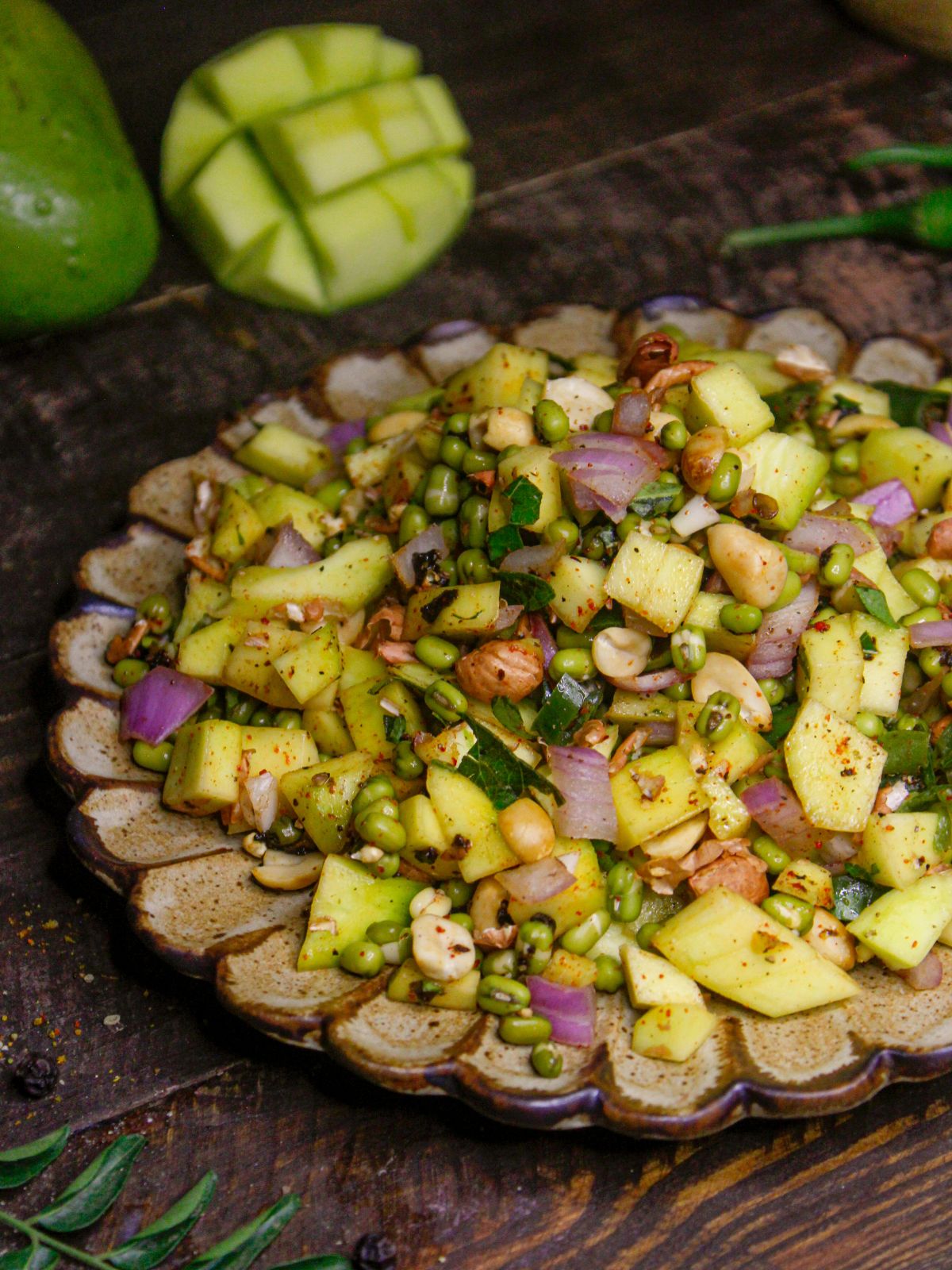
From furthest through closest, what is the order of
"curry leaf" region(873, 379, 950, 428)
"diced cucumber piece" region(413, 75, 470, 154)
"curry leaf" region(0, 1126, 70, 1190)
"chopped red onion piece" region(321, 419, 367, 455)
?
"diced cucumber piece" region(413, 75, 470, 154) → "chopped red onion piece" region(321, 419, 367, 455) → "curry leaf" region(873, 379, 950, 428) → "curry leaf" region(0, 1126, 70, 1190)

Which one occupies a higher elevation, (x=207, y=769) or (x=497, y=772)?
(x=207, y=769)

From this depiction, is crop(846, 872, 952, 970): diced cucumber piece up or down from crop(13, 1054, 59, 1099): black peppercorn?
down

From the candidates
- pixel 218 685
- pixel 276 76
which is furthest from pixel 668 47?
pixel 218 685

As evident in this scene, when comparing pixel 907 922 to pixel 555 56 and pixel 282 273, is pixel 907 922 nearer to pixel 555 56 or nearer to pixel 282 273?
pixel 282 273

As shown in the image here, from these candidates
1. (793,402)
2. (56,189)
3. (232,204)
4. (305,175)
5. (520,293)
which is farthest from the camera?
(520,293)

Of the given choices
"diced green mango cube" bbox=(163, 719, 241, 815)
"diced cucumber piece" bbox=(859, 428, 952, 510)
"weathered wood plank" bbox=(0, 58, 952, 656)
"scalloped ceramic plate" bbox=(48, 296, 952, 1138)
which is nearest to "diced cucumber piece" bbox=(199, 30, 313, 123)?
"weathered wood plank" bbox=(0, 58, 952, 656)

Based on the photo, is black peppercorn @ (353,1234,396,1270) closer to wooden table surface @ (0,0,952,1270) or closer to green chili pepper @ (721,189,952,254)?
wooden table surface @ (0,0,952,1270)

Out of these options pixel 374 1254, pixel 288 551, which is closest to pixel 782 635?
pixel 288 551
